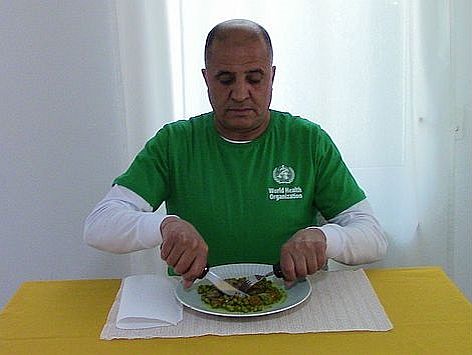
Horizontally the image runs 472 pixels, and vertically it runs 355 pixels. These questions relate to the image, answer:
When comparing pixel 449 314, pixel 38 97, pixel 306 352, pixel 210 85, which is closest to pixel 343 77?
pixel 210 85

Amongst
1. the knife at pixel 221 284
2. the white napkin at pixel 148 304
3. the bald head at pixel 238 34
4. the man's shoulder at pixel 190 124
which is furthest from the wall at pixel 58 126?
the knife at pixel 221 284

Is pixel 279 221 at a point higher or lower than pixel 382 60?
lower

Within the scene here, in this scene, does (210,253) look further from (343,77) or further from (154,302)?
(343,77)

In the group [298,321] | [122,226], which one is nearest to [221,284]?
[298,321]

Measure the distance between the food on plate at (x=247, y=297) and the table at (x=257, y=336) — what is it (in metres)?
0.09

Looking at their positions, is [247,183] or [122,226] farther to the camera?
[247,183]

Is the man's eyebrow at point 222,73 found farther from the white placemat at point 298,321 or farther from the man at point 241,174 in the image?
the white placemat at point 298,321

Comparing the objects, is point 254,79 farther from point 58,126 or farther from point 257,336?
point 58,126

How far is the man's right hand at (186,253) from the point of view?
4.42ft

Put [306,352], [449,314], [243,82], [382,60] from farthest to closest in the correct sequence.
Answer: [382,60]
[243,82]
[449,314]
[306,352]

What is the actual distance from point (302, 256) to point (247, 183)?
1.19ft

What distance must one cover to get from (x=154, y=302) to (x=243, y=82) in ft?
1.73

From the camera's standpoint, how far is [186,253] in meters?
1.35

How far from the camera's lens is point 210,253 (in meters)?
1.73
